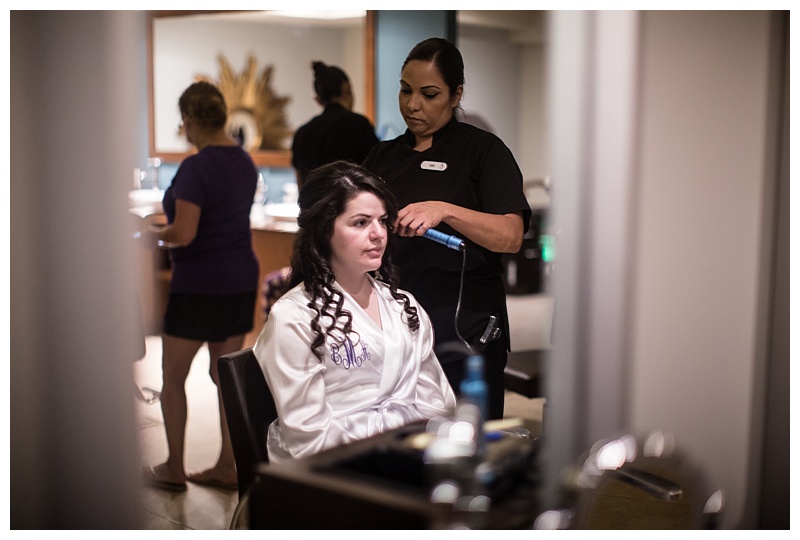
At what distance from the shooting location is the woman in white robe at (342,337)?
5.11 ft

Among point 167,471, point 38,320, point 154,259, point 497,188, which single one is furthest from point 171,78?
point 38,320

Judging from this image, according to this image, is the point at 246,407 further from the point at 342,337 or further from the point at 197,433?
the point at 197,433

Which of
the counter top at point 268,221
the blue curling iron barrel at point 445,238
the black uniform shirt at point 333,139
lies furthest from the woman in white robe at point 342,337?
the counter top at point 268,221

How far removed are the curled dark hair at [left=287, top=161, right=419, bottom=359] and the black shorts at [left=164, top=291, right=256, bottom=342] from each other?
2.98 feet

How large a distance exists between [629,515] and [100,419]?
3.19 feet

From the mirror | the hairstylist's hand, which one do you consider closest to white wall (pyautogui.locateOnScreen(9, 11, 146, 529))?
the hairstylist's hand

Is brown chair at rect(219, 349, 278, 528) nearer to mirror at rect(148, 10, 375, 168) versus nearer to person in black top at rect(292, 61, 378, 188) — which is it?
person in black top at rect(292, 61, 378, 188)

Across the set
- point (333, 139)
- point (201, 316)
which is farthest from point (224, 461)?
point (333, 139)

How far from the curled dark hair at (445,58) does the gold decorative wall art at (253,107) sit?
3.09 metres

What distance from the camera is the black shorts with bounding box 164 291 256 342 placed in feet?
8.30

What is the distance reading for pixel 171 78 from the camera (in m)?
4.84

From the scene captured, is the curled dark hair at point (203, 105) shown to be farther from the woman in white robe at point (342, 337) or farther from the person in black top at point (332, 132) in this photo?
the woman in white robe at point (342, 337)

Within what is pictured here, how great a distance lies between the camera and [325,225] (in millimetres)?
1650
